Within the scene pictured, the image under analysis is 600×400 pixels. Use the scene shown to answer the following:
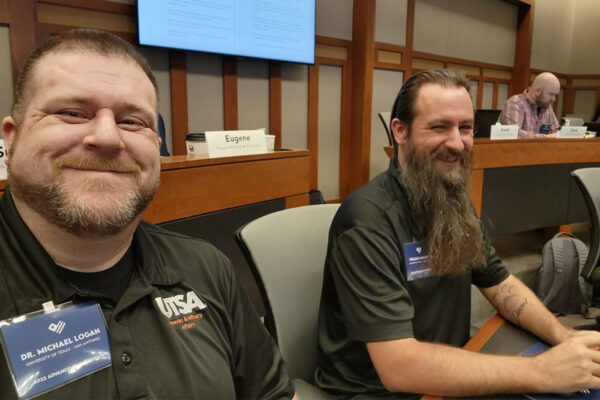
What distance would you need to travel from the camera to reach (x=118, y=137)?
0.72m

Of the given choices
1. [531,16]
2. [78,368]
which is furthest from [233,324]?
[531,16]

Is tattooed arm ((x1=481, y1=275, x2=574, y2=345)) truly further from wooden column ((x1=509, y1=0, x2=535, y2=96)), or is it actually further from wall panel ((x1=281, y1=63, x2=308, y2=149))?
wooden column ((x1=509, y1=0, x2=535, y2=96))

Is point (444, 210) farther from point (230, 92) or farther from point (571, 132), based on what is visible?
point (571, 132)

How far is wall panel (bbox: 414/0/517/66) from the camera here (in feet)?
18.4

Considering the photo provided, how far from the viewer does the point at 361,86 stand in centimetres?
477

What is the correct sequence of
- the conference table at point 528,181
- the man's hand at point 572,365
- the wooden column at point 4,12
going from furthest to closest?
1. the conference table at point 528,181
2. the wooden column at point 4,12
3. the man's hand at point 572,365

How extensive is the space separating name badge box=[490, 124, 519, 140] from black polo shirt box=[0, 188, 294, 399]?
3.01 m

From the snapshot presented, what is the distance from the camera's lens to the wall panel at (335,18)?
4.41m

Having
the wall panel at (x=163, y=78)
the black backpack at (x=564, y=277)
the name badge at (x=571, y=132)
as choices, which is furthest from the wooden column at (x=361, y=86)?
the black backpack at (x=564, y=277)

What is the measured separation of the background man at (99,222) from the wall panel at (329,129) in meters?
3.96

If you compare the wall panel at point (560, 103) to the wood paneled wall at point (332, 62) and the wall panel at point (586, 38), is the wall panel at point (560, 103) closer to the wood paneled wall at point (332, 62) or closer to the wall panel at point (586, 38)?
the wall panel at point (586, 38)

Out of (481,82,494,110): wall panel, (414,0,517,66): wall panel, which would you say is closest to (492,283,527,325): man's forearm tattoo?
(414,0,517,66): wall panel

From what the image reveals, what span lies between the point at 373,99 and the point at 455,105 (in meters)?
3.86

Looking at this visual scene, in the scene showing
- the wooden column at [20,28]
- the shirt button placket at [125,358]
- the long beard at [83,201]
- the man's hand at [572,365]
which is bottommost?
the man's hand at [572,365]
